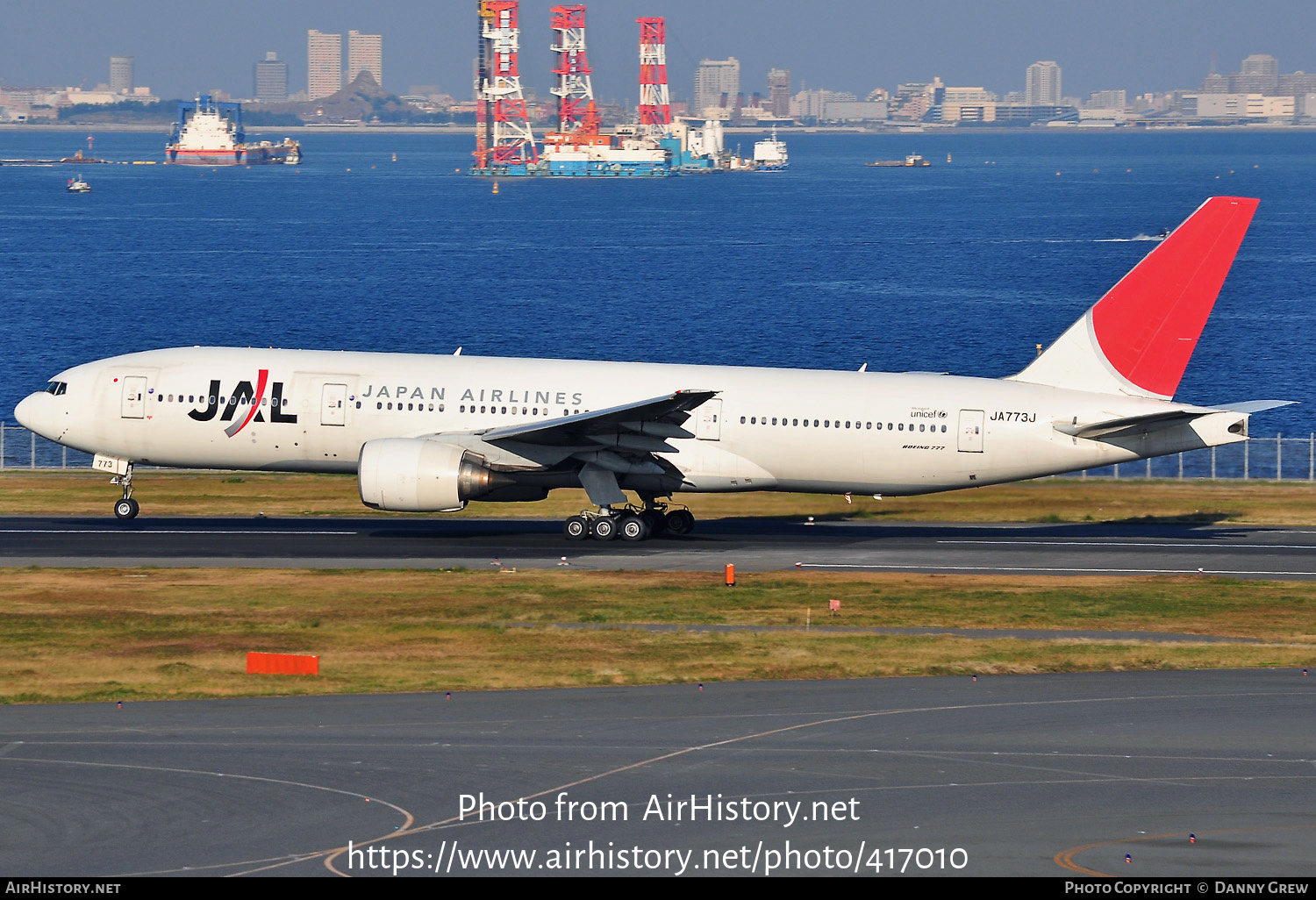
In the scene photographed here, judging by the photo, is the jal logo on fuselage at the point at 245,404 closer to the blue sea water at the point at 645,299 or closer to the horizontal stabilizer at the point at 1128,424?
the horizontal stabilizer at the point at 1128,424

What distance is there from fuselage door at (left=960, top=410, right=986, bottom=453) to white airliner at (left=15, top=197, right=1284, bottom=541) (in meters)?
0.04

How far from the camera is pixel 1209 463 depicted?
2427 inches

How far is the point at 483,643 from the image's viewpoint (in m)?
30.8

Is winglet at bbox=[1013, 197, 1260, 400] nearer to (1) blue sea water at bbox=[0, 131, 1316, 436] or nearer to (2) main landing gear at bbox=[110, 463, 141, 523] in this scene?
(2) main landing gear at bbox=[110, 463, 141, 523]

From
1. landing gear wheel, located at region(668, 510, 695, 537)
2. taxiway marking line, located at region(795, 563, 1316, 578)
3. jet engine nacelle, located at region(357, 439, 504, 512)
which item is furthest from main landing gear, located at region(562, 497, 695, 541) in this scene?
taxiway marking line, located at region(795, 563, 1316, 578)

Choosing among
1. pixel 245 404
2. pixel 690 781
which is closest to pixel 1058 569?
pixel 690 781

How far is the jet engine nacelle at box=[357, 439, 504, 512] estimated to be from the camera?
133 ft

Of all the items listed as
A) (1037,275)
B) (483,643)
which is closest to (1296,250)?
(1037,275)

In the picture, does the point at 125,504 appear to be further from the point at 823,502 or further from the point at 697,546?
the point at 823,502

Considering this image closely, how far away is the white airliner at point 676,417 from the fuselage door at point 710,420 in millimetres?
48

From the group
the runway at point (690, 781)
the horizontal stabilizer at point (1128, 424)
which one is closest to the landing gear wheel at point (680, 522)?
the horizontal stabilizer at point (1128, 424)

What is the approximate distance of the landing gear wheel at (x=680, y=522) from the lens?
148 ft

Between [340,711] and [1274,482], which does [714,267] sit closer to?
[1274,482]

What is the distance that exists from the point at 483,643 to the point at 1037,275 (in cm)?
13490
